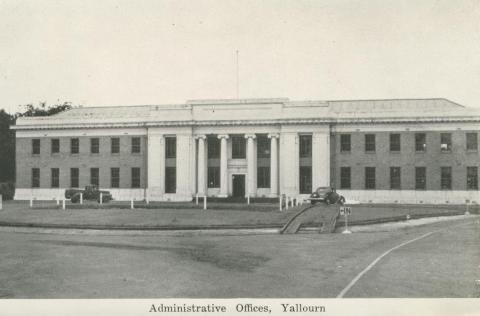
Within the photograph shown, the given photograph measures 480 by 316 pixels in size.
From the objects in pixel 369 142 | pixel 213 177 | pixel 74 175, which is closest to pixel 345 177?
pixel 369 142

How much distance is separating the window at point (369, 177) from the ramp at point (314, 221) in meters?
16.7

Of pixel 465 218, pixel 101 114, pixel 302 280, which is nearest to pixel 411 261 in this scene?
pixel 302 280

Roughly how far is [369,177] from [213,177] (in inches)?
582

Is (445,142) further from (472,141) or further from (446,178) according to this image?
(446,178)

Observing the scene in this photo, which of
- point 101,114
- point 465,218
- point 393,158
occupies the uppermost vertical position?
point 101,114

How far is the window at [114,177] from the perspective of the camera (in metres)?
53.7

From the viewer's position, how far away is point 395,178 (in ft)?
160

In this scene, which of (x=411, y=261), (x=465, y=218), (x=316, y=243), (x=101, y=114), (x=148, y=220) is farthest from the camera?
(x=101, y=114)

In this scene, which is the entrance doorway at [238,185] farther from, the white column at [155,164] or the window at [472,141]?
the window at [472,141]

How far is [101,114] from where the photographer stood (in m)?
59.3
